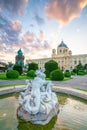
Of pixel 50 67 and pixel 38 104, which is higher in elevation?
pixel 50 67

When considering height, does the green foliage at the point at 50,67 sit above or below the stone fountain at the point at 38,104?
above

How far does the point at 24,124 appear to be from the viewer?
6484 millimetres

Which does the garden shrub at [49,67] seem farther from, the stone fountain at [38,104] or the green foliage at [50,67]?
the stone fountain at [38,104]

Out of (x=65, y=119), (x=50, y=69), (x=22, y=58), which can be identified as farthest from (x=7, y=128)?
(x=22, y=58)

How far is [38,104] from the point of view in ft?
21.9

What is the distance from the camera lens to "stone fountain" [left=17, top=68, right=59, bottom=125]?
6582mm

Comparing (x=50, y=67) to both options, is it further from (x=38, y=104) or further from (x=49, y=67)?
(x=38, y=104)

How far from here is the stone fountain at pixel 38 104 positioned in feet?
21.6

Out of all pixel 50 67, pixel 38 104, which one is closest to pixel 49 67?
pixel 50 67

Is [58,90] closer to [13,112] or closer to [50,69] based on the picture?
[13,112]

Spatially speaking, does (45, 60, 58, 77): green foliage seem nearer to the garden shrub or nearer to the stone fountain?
the garden shrub

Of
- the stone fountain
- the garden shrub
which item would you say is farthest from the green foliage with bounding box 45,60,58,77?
the stone fountain

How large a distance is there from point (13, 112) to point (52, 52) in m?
106

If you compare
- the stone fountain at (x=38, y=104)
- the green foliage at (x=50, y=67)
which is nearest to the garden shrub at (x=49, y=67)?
the green foliage at (x=50, y=67)
